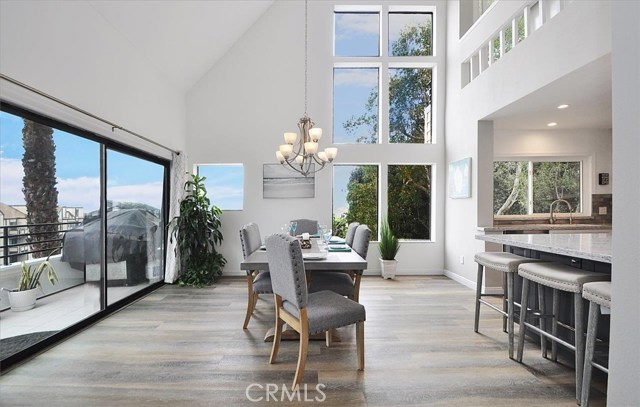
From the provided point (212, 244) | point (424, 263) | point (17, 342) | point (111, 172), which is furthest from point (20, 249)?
point (424, 263)

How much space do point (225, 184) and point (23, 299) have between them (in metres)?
3.35

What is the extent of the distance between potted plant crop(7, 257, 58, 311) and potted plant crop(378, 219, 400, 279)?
430 centimetres

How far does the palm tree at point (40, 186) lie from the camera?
2.65 metres

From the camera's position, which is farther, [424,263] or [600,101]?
[424,263]

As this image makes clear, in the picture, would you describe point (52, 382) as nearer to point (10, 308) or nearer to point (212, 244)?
point (10, 308)

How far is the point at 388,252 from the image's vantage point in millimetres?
5445

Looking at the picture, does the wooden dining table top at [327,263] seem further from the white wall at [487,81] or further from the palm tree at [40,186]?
the white wall at [487,81]

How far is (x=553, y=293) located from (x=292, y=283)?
204cm

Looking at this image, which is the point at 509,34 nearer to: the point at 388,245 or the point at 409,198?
the point at 409,198

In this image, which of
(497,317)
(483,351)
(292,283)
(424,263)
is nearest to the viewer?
(292,283)

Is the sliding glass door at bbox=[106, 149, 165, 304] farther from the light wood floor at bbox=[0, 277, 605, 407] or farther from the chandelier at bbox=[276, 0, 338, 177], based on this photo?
the chandelier at bbox=[276, 0, 338, 177]

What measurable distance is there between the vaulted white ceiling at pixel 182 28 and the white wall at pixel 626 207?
12.8 ft

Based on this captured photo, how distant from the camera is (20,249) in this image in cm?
258

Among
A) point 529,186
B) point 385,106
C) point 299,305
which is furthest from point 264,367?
point 529,186
